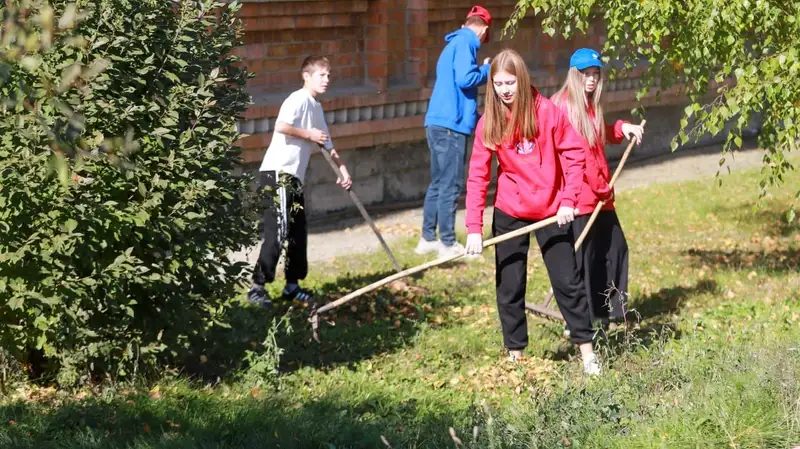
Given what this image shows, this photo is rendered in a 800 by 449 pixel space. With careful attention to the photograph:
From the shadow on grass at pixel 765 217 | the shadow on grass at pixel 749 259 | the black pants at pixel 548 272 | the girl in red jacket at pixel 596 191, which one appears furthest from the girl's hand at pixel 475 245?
the shadow on grass at pixel 765 217

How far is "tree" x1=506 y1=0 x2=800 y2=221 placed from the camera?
272 inches

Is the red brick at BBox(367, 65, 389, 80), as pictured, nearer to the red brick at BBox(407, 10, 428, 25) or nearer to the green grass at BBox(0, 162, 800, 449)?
the red brick at BBox(407, 10, 428, 25)

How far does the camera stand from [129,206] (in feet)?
19.7

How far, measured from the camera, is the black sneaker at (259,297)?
29.3ft

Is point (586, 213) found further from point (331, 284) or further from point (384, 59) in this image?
point (384, 59)

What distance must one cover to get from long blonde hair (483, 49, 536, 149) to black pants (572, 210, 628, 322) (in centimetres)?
148

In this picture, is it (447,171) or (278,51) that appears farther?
(278,51)

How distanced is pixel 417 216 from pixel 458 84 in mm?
2964

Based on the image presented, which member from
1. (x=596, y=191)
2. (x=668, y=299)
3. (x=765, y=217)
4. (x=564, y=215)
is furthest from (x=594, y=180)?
(x=765, y=217)

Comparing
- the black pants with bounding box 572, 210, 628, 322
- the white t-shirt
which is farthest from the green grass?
Answer: the white t-shirt

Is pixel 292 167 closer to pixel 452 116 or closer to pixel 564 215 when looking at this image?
pixel 452 116

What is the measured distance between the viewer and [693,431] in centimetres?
524

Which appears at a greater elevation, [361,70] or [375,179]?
[361,70]

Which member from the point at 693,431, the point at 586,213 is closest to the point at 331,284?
the point at 586,213
